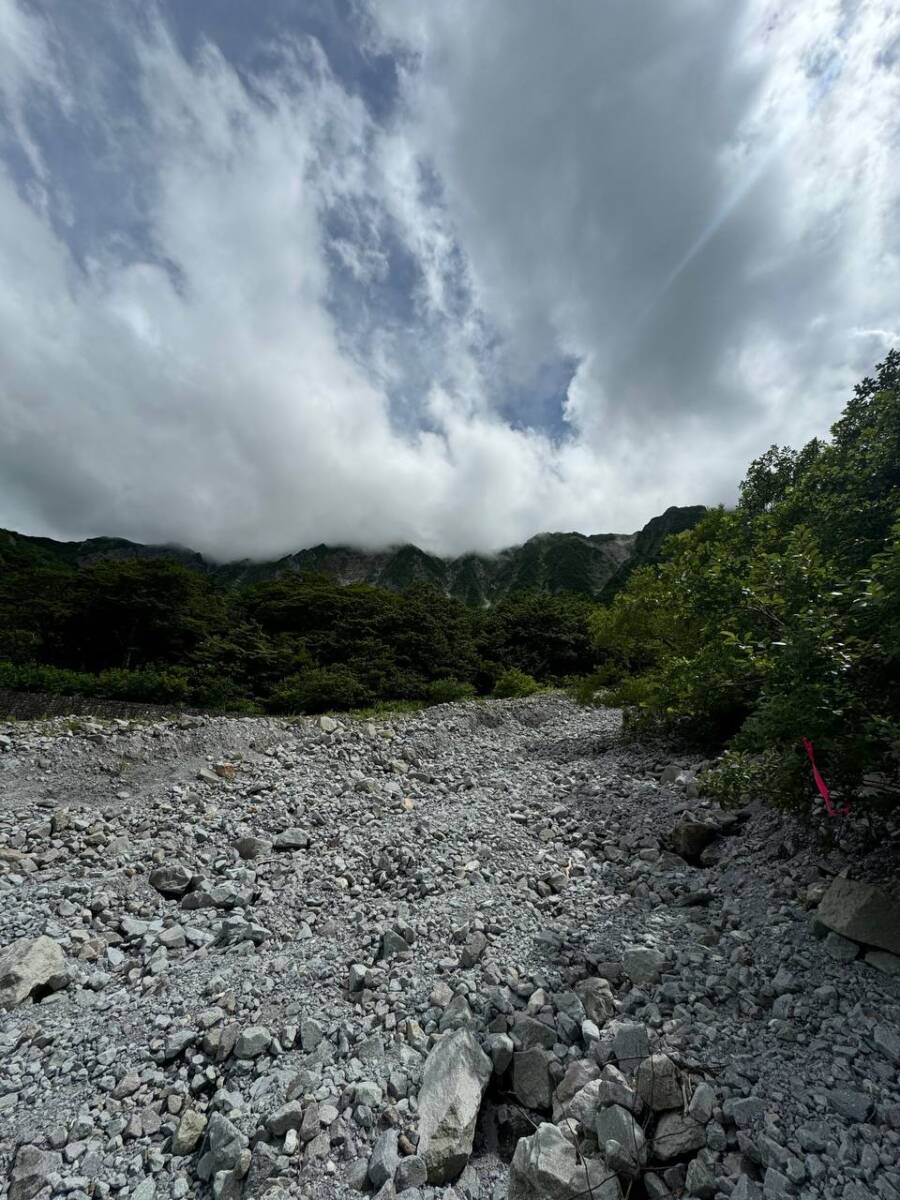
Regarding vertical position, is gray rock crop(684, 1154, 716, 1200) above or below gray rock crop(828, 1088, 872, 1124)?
below

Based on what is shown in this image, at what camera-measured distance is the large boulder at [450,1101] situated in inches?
113

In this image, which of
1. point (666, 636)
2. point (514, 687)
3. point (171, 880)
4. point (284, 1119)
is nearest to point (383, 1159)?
point (284, 1119)

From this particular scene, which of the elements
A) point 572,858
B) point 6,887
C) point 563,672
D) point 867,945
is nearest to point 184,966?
point 6,887

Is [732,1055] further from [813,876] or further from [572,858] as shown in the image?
→ [572,858]

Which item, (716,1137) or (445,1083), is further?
(445,1083)

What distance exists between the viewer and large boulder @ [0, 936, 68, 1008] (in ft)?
14.1

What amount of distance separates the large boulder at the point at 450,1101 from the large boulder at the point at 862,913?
3078 mm

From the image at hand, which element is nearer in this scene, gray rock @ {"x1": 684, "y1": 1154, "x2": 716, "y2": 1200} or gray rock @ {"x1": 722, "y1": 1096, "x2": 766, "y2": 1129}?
gray rock @ {"x1": 684, "y1": 1154, "x2": 716, "y2": 1200}

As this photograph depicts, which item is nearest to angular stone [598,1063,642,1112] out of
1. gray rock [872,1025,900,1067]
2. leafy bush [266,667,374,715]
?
gray rock [872,1025,900,1067]

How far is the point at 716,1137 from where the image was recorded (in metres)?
2.71

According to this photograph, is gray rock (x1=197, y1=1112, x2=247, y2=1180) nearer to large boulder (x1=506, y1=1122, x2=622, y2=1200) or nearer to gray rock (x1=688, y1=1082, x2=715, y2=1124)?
large boulder (x1=506, y1=1122, x2=622, y2=1200)

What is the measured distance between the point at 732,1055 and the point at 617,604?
970 cm

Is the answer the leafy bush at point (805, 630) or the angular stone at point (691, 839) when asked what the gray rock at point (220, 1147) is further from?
the angular stone at point (691, 839)

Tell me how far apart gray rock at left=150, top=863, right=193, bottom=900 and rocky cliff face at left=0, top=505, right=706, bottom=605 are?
11484cm
